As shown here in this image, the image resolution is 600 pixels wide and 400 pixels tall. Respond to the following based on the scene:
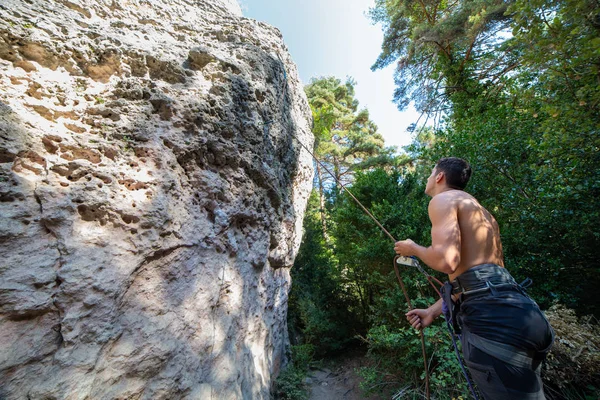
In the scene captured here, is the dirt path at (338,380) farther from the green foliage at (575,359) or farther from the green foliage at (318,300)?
the green foliage at (575,359)

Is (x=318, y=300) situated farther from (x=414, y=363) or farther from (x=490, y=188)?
(x=490, y=188)

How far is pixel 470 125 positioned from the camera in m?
6.96

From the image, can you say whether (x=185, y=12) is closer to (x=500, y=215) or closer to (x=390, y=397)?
(x=500, y=215)

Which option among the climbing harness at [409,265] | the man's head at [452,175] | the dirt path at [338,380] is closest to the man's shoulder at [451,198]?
the man's head at [452,175]

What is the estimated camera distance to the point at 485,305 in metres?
1.49

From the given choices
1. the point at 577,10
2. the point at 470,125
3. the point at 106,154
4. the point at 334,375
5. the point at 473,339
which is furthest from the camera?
the point at 470,125

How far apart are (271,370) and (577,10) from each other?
19.6 ft

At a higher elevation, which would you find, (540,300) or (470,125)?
(470,125)

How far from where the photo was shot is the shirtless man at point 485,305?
134 centimetres

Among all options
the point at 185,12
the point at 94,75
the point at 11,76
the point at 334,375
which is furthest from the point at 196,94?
the point at 334,375

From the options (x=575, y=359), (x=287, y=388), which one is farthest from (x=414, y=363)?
(x=287, y=388)

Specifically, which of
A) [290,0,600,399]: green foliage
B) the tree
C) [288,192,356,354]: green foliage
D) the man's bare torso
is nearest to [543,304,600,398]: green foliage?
[290,0,600,399]: green foliage

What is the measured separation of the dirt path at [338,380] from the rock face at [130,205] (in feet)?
9.49

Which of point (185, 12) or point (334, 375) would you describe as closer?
point (185, 12)
